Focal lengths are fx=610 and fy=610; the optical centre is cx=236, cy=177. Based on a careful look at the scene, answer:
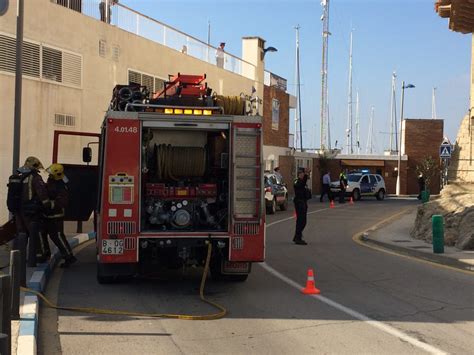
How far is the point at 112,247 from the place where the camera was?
8914 mm

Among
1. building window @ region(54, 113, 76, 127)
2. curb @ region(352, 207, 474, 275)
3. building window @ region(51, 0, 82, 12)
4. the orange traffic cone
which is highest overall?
building window @ region(51, 0, 82, 12)

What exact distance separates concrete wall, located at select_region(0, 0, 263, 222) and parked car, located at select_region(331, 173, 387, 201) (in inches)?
666

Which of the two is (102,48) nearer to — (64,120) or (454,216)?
(64,120)

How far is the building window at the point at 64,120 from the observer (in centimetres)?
2112

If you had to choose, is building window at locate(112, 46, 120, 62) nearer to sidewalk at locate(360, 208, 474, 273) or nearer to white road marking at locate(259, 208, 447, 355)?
sidewalk at locate(360, 208, 474, 273)

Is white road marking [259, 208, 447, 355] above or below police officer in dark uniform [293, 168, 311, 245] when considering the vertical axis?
below

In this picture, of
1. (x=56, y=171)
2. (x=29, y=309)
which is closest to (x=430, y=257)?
(x=56, y=171)

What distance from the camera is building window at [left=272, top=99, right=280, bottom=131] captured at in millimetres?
44231

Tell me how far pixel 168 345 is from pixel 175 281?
395 centimetres

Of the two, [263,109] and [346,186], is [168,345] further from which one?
[263,109]

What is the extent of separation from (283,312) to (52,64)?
15.7 metres

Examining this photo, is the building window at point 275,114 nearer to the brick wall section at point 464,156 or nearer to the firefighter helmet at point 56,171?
the brick wall section at point 464,156

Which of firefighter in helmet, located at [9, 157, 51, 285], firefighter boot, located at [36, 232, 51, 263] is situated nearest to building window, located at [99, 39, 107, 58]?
firefighter in helmet, located at [9, 157, 51, 285]

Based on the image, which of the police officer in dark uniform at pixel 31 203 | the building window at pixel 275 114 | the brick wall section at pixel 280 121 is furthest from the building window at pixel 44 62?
the building window at pixel 275 114
